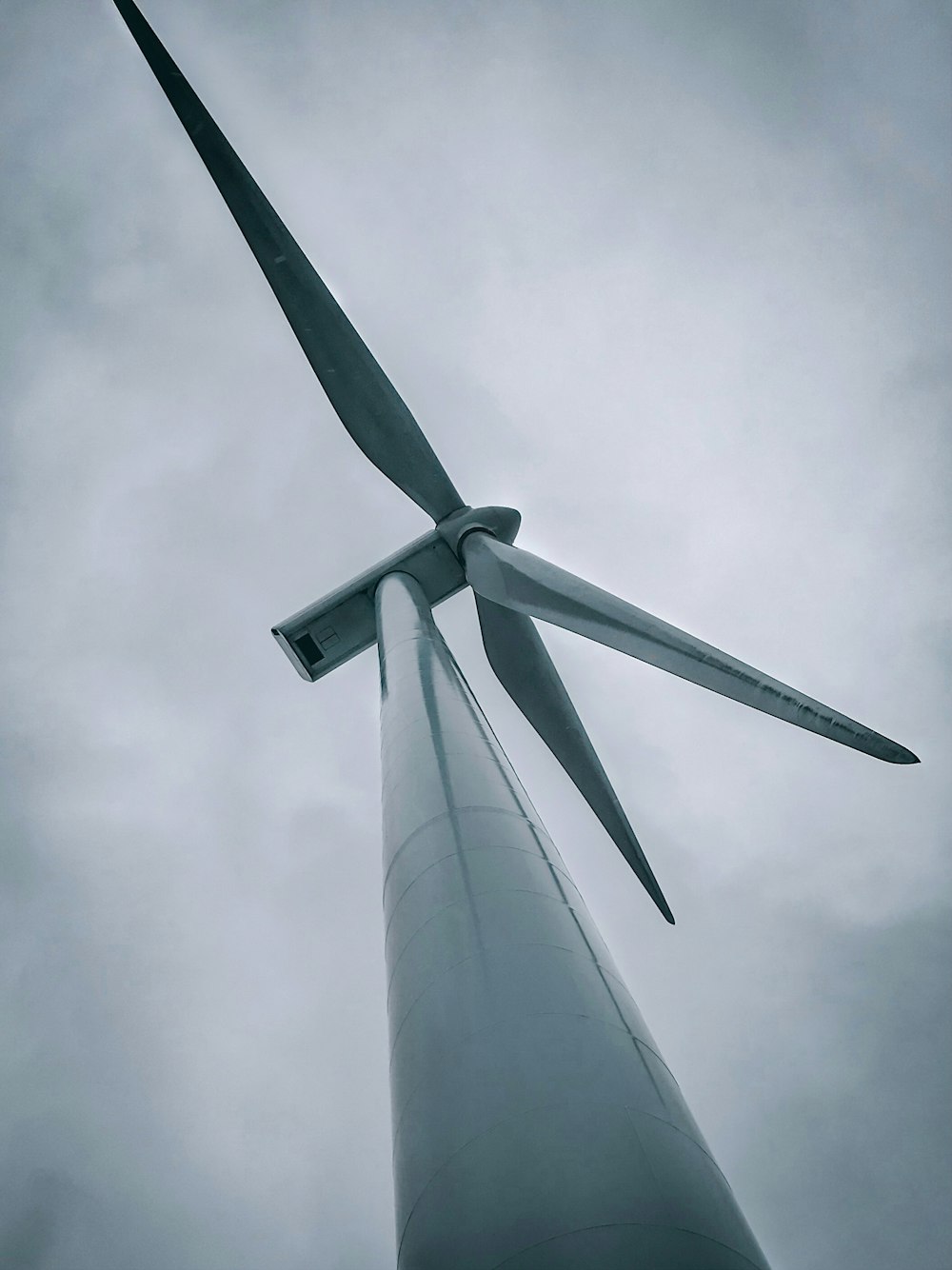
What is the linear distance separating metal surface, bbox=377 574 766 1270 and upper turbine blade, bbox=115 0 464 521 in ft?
34.4

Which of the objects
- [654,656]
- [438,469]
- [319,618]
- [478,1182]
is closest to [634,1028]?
[478,1182]

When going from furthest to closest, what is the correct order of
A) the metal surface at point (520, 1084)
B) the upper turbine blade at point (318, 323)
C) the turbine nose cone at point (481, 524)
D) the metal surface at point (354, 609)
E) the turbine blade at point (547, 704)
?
the metal surface at point (354, 609) → the turbine blade at point (547, 704) → the turbine nose cone at point (481, 524) → the upper turbine blade at point (318, 323) → the metal surface at point (520, 1084)

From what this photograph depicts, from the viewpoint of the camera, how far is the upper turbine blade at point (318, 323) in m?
13.1

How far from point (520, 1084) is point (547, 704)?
13096mm

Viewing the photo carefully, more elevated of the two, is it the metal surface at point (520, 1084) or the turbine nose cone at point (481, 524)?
the turbine nose cone at point (481, 524)

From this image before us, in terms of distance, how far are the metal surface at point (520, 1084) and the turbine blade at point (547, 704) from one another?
9.77 meters

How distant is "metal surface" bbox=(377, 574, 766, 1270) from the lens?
3.46 m

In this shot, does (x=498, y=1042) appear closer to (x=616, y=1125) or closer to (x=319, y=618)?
(x=616, y=1125)

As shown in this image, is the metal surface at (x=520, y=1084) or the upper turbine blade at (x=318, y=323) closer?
the metal surface at (x=520, y=1084)

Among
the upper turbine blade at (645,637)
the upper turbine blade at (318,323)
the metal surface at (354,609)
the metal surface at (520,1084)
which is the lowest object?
the metal surface at (520,1084)

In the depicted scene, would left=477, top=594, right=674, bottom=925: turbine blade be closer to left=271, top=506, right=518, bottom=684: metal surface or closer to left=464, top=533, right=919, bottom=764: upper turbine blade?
left=271, top=506, right=518, bottom=684: metal surface

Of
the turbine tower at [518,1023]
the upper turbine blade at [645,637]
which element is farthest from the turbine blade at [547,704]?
the turbine tower at [518,1023]

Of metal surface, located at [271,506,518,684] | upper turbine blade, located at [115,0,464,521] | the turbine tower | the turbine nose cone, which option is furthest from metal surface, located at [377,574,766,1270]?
metal surface, located at [271,506,518,684]

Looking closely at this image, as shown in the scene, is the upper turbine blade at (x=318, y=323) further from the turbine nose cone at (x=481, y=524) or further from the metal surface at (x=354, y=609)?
the metal surface at (x=354, y=609)
